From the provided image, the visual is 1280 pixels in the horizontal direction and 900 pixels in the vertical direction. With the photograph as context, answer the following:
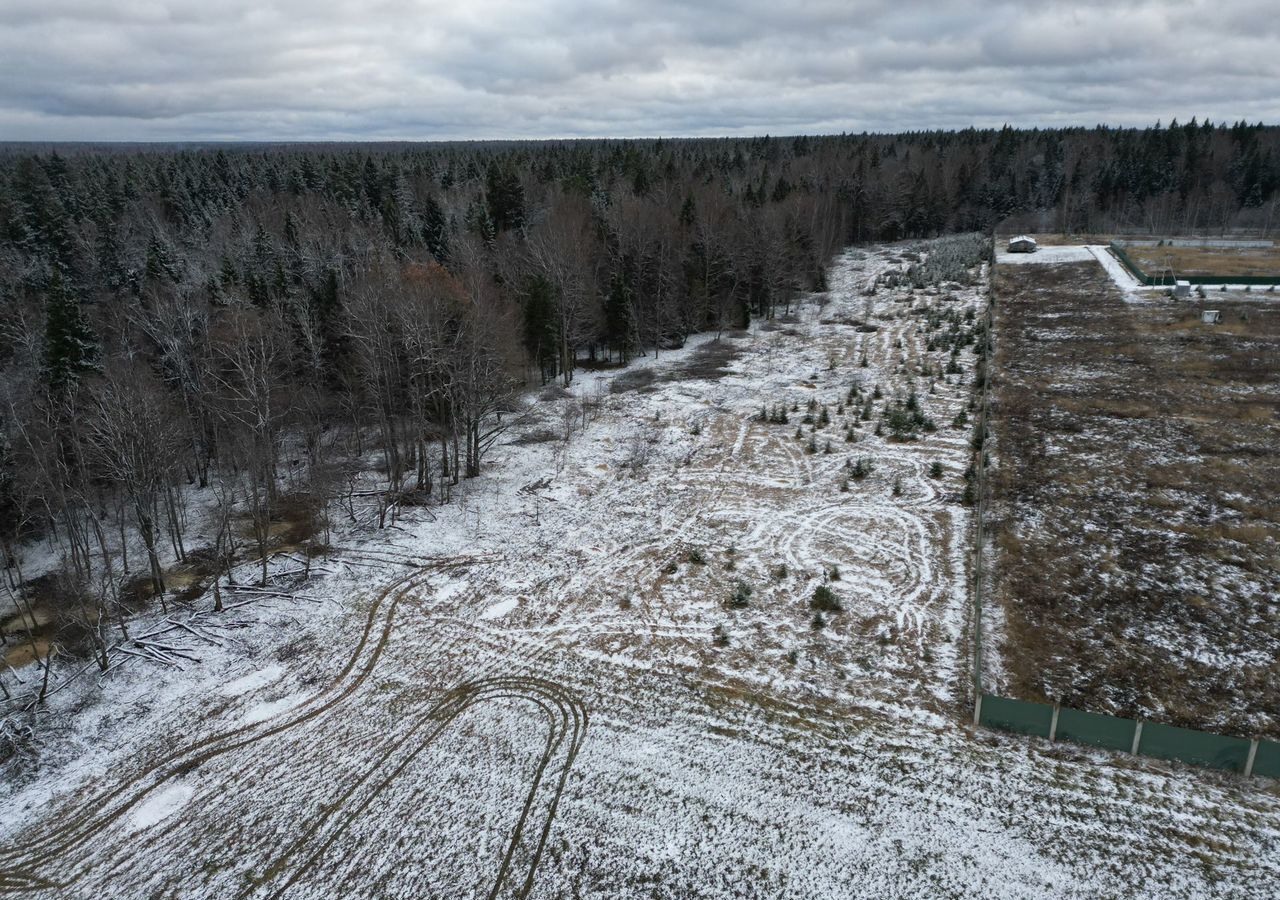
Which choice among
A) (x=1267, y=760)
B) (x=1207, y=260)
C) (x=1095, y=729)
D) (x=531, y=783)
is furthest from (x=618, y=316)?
(x=1207, y=260)

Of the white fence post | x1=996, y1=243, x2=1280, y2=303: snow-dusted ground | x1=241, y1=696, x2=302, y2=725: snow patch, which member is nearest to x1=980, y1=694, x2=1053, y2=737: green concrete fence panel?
the white fence post

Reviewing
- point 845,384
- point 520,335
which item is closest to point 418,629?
point 520,335

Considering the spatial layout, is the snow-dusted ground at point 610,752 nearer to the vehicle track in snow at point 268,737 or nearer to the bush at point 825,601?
the vehicle track in snow at point 268,737

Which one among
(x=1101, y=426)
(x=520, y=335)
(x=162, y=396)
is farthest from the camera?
(x=520, y=335)

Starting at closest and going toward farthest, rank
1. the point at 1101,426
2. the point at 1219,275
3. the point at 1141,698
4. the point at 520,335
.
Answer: the point at 1141,698, the point at 1101,426, the point at 520,335, the point at 1219,275

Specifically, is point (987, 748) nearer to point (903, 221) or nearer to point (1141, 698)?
point (1141, 698)

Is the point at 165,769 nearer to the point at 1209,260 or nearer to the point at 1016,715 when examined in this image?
the point at 1016,715
